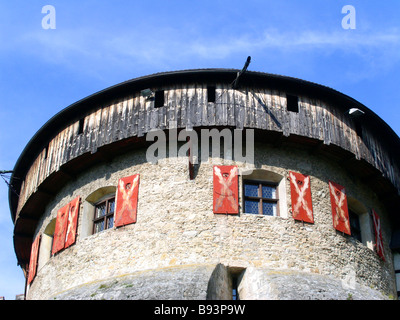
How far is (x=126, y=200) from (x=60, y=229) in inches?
103

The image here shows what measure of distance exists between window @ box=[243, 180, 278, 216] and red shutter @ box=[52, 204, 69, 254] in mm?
5232

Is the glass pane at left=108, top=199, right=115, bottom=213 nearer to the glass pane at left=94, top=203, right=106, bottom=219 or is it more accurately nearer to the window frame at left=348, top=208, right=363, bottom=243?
the glass pane at left=94, top=203, right=106, bottom=219

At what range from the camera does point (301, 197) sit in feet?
53.3

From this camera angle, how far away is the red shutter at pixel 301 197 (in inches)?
627

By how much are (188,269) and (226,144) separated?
3835 millimetres

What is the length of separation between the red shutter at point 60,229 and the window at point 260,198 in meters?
5.23

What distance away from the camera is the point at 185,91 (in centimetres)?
1706

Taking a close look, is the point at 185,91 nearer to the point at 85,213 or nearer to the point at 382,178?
the point at 85,213

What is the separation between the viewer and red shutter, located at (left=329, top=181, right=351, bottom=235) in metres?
16.4

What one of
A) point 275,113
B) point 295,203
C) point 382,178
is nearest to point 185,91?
point 275,113

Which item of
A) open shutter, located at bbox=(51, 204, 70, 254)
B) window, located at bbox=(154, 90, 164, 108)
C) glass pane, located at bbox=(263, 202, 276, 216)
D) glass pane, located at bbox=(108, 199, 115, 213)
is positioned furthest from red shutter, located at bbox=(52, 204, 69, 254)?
glass pane, located at bbox=(263, 202, 276, 216)

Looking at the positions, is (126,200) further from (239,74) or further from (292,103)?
(292,103)

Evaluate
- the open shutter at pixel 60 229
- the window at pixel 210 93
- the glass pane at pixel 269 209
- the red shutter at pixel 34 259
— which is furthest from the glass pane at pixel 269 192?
the red shutter at pixel 34 259
